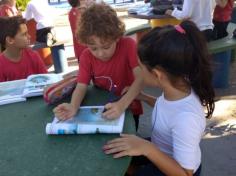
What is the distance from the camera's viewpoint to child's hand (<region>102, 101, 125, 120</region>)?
1.62 metres

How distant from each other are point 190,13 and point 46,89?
8.54 ft

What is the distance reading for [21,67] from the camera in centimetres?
261

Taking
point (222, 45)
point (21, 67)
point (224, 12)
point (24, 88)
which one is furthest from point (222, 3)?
point (24, 88)

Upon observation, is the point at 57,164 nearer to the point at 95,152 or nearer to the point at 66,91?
the point at 95,152

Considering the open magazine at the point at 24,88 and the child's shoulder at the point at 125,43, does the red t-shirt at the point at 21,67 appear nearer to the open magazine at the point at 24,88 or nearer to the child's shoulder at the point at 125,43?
the open magazine at the point at 24,88

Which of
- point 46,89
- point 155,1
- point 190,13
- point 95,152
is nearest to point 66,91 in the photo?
point 46,89

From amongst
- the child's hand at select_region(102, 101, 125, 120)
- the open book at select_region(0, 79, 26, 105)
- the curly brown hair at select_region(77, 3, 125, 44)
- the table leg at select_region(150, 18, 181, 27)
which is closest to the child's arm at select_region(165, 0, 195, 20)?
the table leg at select_region(150, 18, 181, 27)

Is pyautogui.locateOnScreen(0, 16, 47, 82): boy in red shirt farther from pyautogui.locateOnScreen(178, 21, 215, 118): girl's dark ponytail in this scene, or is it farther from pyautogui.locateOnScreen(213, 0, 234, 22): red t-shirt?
pyautogui.locateOnScreen(213, 0, 234, 22): red t-shirt

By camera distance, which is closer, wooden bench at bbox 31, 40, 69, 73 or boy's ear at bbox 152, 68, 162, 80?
boy's ear at bbox 152, 68, 162, 80

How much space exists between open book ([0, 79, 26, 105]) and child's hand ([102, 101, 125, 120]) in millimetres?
597

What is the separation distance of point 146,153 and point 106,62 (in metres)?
0.85

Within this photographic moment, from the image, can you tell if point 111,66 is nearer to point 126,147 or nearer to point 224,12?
point 126,147

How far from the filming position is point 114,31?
1910 mm

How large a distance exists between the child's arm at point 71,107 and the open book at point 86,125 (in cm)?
3
